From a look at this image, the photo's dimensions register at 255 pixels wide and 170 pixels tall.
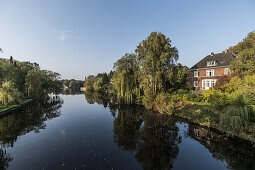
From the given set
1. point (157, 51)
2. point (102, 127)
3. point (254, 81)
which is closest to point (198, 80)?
point (157, 51)

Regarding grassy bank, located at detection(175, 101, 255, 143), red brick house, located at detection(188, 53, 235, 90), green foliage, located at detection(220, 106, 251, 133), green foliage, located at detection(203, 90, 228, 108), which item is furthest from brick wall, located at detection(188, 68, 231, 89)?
green foliage, located at detection(220, 106, 251, 133)

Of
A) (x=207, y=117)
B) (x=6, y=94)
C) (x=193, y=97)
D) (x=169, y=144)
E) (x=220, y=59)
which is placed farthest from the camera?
(x=220, y=59)

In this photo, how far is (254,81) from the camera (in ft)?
41.2

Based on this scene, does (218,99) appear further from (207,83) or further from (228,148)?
(207,83)

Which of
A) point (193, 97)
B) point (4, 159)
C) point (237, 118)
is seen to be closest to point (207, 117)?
point (237, 118)

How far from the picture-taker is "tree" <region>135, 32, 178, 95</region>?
23578mm

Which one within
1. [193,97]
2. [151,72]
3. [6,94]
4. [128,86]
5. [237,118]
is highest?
[151,72]

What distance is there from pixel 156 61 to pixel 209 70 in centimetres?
1630

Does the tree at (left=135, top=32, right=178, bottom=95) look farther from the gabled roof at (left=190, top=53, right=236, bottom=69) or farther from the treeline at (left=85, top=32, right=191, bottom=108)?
the gabled roof at (left=190, top=53, right=236, bottom=69)

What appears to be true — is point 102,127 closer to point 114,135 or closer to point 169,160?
point 114,135

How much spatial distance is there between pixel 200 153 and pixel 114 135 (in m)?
8.06

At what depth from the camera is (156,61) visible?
24.3 meters

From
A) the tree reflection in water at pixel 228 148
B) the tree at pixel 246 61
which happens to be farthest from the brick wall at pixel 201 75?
the tree reflection in water at pixel 228 148

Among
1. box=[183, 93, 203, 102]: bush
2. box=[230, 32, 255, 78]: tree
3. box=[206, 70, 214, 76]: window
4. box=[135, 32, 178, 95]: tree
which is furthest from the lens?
box=[206, 70, 214, 76]: window
